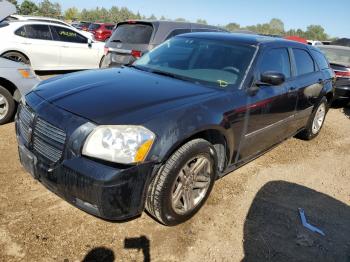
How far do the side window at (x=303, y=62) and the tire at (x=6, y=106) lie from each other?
14.1 ft

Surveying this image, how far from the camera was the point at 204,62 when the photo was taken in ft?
12.9

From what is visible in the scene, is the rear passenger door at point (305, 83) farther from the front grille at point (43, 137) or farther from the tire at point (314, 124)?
the front grille at point (43, 137)

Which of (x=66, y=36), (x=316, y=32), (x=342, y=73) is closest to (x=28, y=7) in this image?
Result: (x=316, y=32)

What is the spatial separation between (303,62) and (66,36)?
7744mm

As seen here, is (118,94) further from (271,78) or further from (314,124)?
(314,124)

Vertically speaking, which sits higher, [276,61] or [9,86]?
[276,61]

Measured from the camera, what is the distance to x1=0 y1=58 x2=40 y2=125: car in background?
206 inches

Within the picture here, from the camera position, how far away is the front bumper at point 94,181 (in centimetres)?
255

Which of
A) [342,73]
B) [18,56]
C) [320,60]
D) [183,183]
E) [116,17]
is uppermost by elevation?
[320,60]

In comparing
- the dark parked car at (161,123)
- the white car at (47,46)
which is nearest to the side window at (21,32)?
the white car at (47,46)

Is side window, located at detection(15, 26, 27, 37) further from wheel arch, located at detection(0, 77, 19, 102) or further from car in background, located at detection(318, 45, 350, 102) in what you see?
car in background, located at detection(318, 45, 350, 102)

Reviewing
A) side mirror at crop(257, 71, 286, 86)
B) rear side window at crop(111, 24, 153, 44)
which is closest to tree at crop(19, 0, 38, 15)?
rear side window at crop(111, 24, 153, 44)

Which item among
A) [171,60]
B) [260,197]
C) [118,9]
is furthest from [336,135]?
[118,9]

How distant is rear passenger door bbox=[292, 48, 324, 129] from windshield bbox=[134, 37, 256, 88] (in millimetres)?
1168
